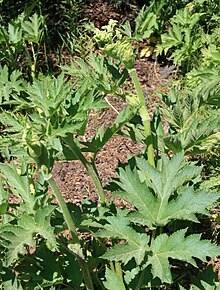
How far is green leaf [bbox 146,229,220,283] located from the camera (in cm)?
190

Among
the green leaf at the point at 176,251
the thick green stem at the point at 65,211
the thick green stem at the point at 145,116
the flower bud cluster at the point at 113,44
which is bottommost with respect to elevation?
the green leaf at the point at 176,251

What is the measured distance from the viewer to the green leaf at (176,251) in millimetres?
1903

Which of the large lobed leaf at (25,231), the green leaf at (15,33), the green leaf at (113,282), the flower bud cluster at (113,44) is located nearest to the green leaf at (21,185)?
the large lobed leaf at (25,231)

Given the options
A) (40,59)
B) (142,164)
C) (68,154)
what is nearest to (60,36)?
(40,59)

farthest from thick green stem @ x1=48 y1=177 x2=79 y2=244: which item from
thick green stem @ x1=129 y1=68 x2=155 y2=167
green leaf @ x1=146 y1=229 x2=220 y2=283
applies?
thick green stem @ x1=129 y1=68 x2=155 y2=167

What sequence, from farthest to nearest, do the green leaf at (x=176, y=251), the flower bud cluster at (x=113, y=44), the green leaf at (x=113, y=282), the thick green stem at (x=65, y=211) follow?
the green leaf at (x=113, y=282) < the flower bud cluster at (x=113, y=44) < the thick green stem at (x=65, y=211) < the green leaf at (x=176, y=251)

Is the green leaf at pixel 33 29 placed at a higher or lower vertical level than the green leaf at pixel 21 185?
higher

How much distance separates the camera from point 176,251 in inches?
76.9

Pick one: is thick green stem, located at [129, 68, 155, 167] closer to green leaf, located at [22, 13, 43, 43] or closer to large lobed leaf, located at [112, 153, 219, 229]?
large lobed leaf, located at [112, 153, 219, 229]

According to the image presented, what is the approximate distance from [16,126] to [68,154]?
31 centimetres

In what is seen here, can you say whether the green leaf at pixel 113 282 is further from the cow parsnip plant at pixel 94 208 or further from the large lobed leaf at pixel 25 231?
the large lobed leaf at pixel 25 231

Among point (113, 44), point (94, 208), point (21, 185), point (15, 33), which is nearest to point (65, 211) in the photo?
point (21, 185)

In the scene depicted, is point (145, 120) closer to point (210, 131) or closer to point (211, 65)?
point (210, 131)

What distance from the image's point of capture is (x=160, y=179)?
6.73 ft
